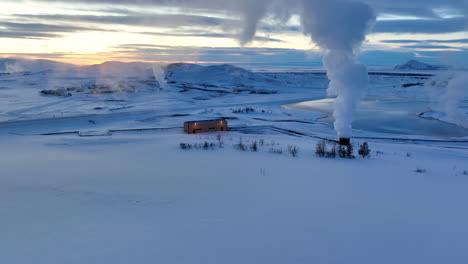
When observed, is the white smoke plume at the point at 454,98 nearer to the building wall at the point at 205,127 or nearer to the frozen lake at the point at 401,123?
the frozen lake at the point at 401,123

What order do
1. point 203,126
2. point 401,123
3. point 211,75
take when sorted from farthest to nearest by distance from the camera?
point 211,75 → point 401,123 → point 203,126

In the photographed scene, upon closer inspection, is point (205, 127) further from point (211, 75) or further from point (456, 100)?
point (211, 75)

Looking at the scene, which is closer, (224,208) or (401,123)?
(224,208)

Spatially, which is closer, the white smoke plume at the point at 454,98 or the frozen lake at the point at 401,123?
the frozen lake at the point at 401,123

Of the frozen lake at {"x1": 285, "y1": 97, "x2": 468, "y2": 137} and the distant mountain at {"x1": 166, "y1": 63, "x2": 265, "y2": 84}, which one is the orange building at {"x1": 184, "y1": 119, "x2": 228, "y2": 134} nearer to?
the frozen lake at {"x1": 285, "y1": 97, "x2": 468, "y2": 137}

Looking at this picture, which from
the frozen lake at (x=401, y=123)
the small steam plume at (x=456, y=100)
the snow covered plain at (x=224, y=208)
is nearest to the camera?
the snow covered plain at (x=224, y=208)

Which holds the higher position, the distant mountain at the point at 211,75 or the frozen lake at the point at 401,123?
the distant mountain at the point at 211,75

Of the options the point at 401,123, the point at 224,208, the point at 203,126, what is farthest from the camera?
the point at 401,123

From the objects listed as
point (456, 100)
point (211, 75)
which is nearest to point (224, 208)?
point (456, 100)

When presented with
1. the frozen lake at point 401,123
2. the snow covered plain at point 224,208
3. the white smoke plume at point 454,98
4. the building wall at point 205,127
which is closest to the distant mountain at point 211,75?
the white smoke plume at point 454,98

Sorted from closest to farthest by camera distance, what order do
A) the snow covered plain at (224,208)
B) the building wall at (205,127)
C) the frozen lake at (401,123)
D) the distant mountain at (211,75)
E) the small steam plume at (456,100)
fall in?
1. the snow covered plain at (224,208)
2. the building wall at (205,127)
3. the frozen lake at (401,123)
4. the small steam plume at (456,100)
5. the distant mountain at (211,75)
